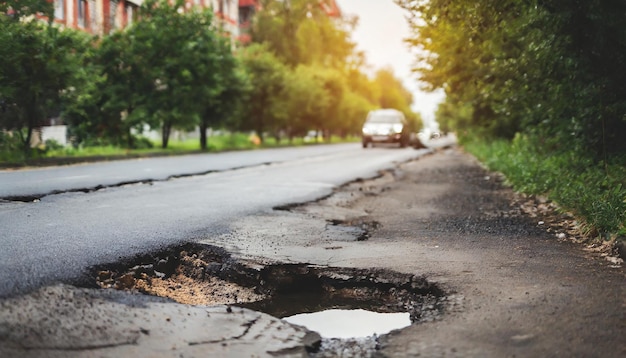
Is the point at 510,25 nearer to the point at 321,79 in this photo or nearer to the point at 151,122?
the point at 151,122

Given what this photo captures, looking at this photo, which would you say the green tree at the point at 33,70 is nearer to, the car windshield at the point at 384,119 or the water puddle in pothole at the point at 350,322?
the water puddle in pothole at the point at 350,322

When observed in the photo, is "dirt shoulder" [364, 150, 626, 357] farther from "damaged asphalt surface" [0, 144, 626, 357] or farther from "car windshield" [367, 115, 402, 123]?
"car windshield" [367, 115, 402, 123]

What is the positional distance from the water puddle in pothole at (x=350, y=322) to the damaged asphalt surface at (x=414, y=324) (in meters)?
0.27

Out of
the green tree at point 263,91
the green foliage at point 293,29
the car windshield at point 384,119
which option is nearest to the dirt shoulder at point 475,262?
the car windshield at point 384,119

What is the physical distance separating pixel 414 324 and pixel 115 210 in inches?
199

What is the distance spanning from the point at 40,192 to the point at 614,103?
814 centimetres

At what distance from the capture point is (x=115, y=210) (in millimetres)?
7684

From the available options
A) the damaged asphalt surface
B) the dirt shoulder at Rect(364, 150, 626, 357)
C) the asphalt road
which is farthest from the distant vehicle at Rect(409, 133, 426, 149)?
the damaged asphalt surface

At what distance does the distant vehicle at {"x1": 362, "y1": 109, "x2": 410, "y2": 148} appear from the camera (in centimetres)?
3334

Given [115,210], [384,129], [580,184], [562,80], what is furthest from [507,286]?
[384,129]

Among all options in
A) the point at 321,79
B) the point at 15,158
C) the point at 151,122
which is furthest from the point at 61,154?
the point at 321,79

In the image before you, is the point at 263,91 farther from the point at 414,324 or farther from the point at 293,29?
the point at 414,324

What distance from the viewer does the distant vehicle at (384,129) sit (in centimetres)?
3334

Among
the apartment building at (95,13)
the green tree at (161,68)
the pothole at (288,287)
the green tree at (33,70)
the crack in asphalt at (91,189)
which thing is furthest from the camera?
the apartment building at (95,13)
